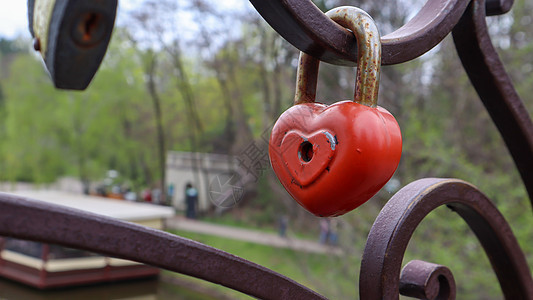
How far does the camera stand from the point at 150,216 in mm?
5277

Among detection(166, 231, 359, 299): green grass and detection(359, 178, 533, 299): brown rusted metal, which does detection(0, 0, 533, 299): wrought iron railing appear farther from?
detection(166, 231, 359, 299): green grass

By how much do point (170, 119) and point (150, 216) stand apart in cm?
139

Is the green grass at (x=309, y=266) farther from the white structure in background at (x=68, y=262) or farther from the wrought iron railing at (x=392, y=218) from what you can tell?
the wrought iron railing at (x=392, y=218)

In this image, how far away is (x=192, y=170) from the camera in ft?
17.3

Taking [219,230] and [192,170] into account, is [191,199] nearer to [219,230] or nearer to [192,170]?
[192,170]

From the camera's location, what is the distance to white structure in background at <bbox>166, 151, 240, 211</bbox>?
496cm

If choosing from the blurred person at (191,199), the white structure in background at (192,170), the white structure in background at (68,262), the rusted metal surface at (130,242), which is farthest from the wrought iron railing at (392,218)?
the white structure in background at (68,262)

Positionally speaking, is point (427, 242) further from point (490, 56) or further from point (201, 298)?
point (201, 298)

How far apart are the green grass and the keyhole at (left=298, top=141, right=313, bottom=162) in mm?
2066

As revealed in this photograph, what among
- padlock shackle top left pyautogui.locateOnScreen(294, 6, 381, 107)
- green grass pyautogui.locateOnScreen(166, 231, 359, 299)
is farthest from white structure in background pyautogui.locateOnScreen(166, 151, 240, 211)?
padlock shackle top left pyautogui.locateOnScreen(294, 6, 381, 107)

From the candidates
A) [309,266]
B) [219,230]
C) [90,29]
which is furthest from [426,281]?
[219,230]

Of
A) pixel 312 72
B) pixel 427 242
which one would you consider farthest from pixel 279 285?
pixel 427 242

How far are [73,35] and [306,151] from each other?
132 millimetres

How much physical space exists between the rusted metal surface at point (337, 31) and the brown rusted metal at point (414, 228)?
10 centimetres
